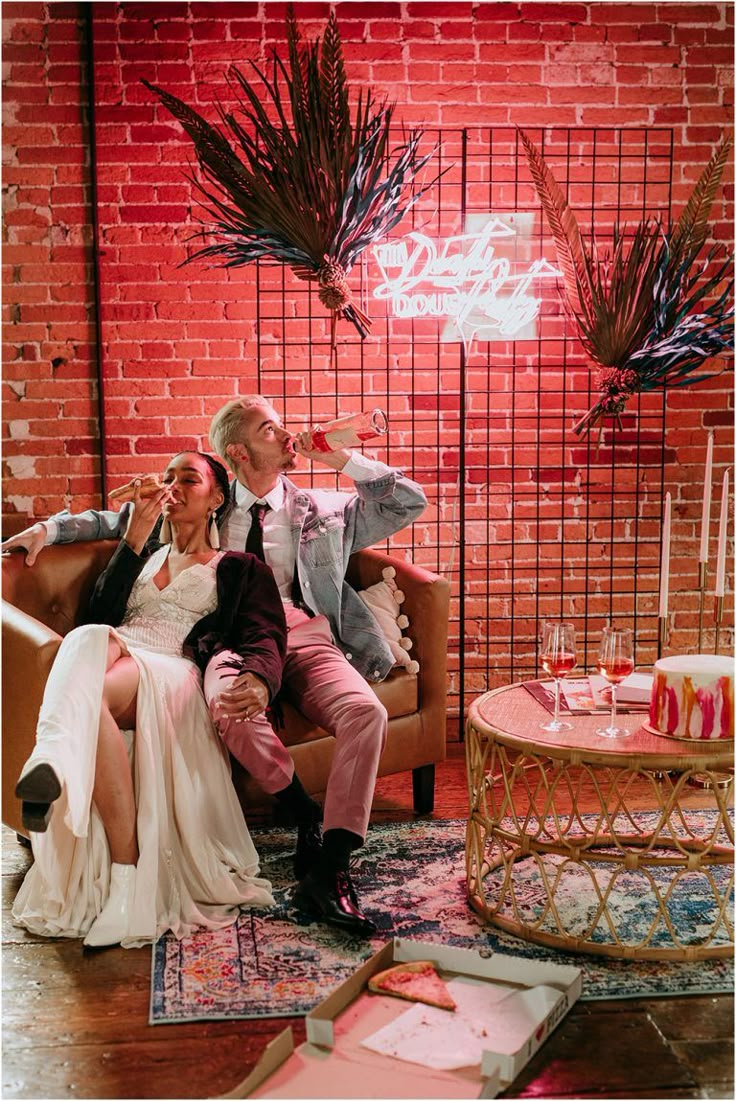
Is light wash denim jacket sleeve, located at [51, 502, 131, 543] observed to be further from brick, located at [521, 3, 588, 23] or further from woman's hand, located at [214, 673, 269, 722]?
brick, located at [521, 3, 588, 23]

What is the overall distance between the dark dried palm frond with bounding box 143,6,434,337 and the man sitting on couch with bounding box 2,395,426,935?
0.51 m

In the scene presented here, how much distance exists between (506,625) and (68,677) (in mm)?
2240

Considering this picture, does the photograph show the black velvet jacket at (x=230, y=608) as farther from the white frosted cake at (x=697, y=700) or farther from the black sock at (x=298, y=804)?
the white frosted cake at (x=697, y=700)

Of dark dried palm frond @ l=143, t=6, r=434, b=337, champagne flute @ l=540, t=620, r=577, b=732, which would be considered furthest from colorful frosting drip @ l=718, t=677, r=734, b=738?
dark dried palm frond @ l=143, t=6, r=434, b=337

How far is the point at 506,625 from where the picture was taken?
451cm

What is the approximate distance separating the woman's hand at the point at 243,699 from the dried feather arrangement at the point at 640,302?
1539mm

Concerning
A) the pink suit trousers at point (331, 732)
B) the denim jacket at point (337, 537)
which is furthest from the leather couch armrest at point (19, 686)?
the denim jacket at point (337, 537)

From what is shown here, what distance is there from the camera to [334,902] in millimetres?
2715

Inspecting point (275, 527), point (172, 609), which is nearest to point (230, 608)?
point (172, 609)

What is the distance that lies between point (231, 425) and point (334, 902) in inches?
58.6

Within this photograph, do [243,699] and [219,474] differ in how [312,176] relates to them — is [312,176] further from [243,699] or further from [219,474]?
[243,699]

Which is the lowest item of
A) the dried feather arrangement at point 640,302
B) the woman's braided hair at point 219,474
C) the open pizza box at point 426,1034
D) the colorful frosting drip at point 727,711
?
the open pizza box at point 426,1034

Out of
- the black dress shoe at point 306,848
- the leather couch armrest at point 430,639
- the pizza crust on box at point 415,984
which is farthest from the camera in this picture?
the leather couch armrest at point 430,639

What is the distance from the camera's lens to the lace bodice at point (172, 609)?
3.17m
